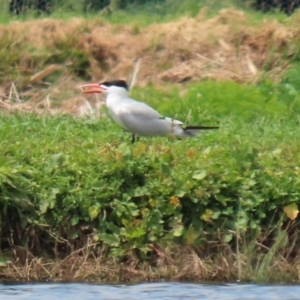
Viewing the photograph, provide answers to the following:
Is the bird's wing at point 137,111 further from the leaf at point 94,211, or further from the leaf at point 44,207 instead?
the leaf at point 44,207

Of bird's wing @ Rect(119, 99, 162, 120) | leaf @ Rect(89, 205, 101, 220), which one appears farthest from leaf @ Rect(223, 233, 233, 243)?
bird's wing @ Rect(119, 99, 162, 120)

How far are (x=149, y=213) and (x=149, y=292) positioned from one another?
0.77 meters

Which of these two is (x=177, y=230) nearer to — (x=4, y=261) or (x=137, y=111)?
(x=4, y=261)

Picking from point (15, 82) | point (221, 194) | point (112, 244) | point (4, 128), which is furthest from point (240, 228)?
point (15, 82)

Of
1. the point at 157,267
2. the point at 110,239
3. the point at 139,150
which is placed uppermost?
the point at 139,150

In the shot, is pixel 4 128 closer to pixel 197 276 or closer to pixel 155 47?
pixel 197 276

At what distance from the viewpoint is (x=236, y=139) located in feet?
33.0

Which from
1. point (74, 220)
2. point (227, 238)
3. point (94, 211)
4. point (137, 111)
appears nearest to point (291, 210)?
point (227, 238)

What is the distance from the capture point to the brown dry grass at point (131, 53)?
13.6 m

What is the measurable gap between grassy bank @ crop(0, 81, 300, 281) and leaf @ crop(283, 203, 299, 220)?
1 centimetres

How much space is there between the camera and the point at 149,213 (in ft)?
29.5

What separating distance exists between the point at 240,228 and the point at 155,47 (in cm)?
572

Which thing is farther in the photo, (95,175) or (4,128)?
(4,128)

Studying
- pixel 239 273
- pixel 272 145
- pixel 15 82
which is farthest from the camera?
pixel 15 82
